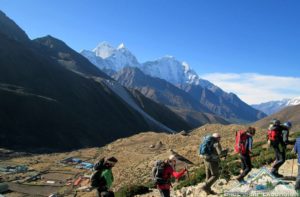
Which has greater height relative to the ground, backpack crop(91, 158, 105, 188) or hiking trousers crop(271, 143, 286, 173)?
hiking trousers crop(271, 143, 286, 173)

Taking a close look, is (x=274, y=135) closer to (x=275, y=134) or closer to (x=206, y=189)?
(x=275, y=134)

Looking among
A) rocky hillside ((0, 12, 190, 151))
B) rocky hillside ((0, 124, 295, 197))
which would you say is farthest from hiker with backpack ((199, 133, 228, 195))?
rocky hillside ((0, 12, 190, 151))

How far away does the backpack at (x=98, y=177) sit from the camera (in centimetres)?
1223

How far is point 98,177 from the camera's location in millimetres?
12258

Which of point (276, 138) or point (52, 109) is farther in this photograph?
point (52, 109)

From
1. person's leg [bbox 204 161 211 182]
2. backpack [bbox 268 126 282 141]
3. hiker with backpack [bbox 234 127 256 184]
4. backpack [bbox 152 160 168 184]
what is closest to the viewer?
backpack [bbox 152 160 168 184]

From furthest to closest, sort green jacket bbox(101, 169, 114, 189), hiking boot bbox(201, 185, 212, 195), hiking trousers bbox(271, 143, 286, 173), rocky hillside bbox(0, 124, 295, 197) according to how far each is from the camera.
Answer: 1. rocky hillside bbox(0, 124, 295, 197)
2. hiking trousers bbox(271, 143, 286, 173)
3. hiking boot bbox(201, 185, 212, 195)
4. green jacket bbox(101, 169, 114, 189)

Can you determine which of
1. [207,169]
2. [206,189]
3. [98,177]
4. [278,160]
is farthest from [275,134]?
[98,177]

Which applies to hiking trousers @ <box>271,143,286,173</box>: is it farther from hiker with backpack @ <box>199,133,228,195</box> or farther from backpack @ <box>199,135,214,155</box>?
backpack @ <box>199,135,214,155</box>

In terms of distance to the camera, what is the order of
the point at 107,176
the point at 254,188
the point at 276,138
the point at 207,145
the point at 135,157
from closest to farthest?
the point at 107,176 < the point at 254,188 < the point at 207,145 < the point at 276,138 < the point at 135,157

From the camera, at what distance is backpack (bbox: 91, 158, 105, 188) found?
1223cm

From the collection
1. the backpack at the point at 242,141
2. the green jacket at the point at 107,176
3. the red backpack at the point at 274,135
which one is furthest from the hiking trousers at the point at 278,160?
the green jacket at the point at 107,176

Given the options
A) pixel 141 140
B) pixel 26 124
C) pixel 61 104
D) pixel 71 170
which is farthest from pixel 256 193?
pixel 61 104

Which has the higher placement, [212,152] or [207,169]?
[212,152]
